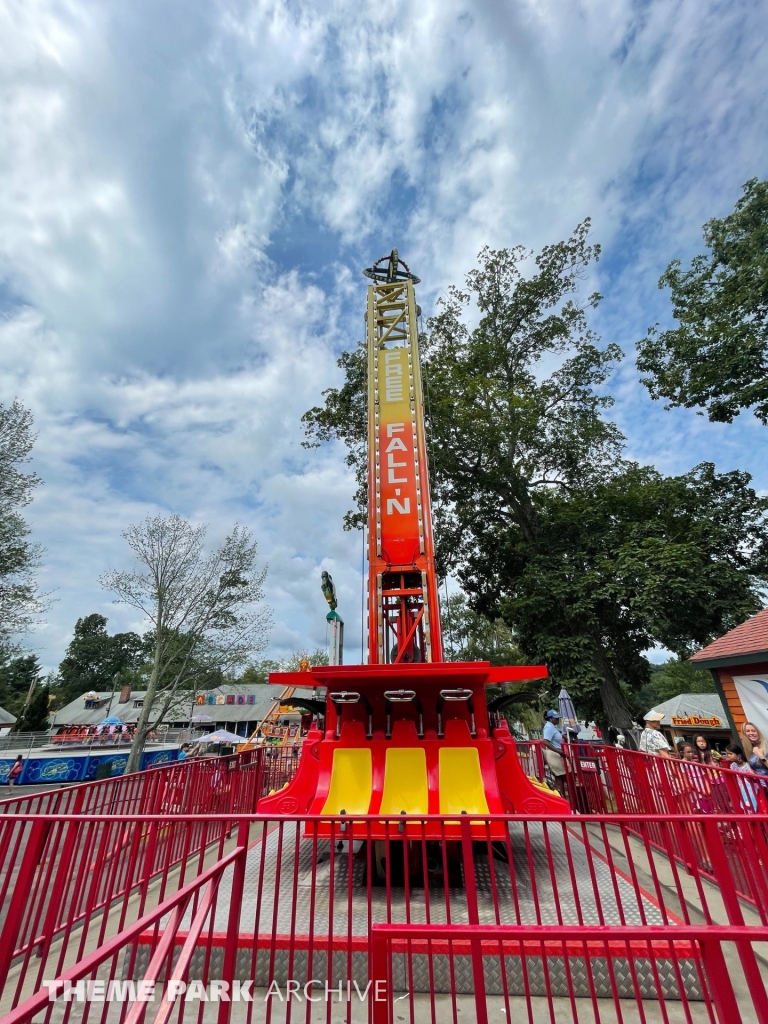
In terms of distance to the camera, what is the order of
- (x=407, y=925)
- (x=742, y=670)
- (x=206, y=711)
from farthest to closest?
(x=206, y=711) → (x=742, y=670) → (x=407, y=925)

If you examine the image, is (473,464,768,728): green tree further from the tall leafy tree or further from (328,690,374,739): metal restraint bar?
(328,690,374,739): metal restraint bar

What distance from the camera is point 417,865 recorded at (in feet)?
15.8

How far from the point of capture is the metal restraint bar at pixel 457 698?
499 centimetres

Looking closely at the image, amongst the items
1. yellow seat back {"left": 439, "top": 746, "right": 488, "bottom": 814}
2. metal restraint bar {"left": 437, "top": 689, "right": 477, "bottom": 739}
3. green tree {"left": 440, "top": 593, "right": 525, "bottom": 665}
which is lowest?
yellow seat back {"left": 439, "top": 746, "right": 488, "bottom": 814}

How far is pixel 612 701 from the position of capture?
552 inches

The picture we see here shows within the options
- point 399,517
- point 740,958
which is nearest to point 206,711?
point 399,517

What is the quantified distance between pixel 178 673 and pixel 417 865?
16969 mm

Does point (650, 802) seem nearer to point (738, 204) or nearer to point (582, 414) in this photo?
point (582, 414)

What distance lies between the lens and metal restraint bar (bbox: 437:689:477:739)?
4.99m

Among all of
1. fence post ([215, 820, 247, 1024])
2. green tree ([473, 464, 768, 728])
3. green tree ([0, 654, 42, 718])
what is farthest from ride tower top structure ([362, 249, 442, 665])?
green tree ([0, 654, 42, 718])

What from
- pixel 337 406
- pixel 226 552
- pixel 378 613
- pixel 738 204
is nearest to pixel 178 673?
pixel 226 552

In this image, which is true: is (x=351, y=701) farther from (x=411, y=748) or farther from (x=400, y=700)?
(x=411, y=748)

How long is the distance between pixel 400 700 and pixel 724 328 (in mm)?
16653

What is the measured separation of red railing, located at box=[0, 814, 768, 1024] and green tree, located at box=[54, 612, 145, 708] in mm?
77254
